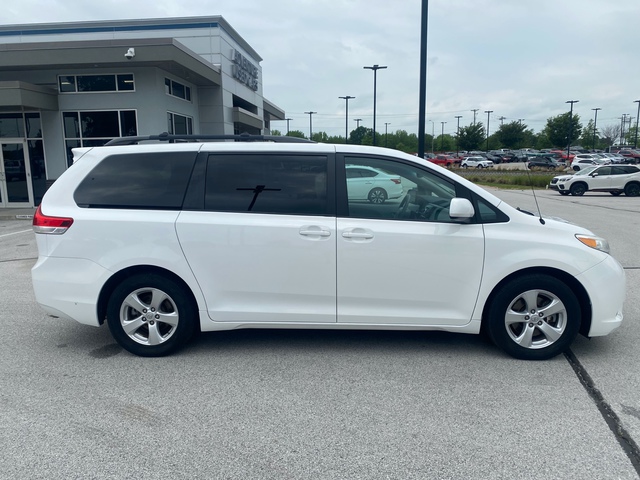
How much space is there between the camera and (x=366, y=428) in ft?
11.0

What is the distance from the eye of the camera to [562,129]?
258 feet

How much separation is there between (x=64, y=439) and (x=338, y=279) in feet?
7.43

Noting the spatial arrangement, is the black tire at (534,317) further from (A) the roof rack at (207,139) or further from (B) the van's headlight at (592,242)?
(A) the roof rack at (207,139)

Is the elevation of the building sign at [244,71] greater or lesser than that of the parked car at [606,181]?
greater

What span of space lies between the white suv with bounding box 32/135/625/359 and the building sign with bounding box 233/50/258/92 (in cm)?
2438

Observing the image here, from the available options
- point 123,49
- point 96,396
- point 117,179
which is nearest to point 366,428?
point 96,396

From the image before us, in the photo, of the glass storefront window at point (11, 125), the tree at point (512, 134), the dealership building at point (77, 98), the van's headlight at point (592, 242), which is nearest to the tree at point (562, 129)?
the tree at point (512, 134)

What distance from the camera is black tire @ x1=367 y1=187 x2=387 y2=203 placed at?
4.48 meters

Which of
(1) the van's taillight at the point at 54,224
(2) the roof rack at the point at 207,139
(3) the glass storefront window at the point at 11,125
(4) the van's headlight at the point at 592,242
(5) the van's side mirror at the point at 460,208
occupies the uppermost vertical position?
(3) the glass storefront window at the point at 11,125

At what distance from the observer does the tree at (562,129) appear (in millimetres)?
77312

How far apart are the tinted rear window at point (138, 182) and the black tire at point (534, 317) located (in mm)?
2899

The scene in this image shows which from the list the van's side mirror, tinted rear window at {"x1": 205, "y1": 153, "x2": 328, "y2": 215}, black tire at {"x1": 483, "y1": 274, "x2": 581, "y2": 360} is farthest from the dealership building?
black tire at {"x1": 483, "y1": 274, "x2": 581, "y2": 360}

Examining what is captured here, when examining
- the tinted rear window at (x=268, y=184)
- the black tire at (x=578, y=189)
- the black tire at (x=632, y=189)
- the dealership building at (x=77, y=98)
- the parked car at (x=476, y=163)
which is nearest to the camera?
the tinted rear window at (x=268, y=184)

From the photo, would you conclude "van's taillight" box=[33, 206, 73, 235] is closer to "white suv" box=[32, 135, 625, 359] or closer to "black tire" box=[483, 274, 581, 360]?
"white suv" box=[32, 135, 625, 359]
